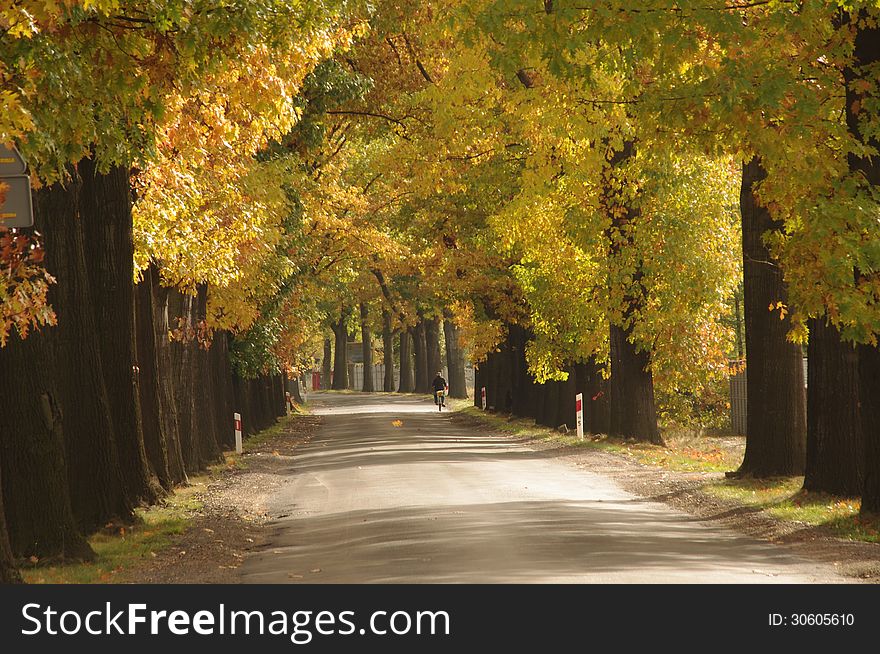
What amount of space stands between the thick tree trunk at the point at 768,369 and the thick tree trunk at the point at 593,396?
1532 cm

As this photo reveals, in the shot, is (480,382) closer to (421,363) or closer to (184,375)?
(421,363)

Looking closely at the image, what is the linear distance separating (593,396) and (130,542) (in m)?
22.9

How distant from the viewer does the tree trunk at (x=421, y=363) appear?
9138 centimetres

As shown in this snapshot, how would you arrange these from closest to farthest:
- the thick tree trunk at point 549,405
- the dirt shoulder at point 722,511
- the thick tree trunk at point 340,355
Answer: the dirt shoulder at point 722,511
the thick tree trunk at point 549,405
the thick tree trunk at point 340,355

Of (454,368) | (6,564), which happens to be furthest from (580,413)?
(454,368)

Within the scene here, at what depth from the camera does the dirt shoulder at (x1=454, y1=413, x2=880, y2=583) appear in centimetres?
1338

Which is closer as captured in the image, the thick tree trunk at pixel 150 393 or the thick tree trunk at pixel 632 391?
the thick tree trunk at pixel 150 393

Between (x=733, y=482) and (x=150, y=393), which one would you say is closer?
(x=150, y=393)

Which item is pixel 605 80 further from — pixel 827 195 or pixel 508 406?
pixel 508 406

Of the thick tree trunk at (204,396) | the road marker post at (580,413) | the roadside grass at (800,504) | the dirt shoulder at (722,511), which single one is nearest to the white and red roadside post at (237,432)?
the thick tree trunk at (204,396)

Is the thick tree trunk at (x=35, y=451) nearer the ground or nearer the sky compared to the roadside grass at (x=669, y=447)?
nearer the sky

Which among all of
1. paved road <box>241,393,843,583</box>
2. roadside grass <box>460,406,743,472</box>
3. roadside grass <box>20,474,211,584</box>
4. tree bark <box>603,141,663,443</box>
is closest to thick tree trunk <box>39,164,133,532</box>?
roadside grass <box>20,474,211,584</box>

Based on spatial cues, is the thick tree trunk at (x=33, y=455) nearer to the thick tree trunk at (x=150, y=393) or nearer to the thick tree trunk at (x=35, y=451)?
the thick tree trunk at (x=35, y=451)

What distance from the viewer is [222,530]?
1744 centimetres
